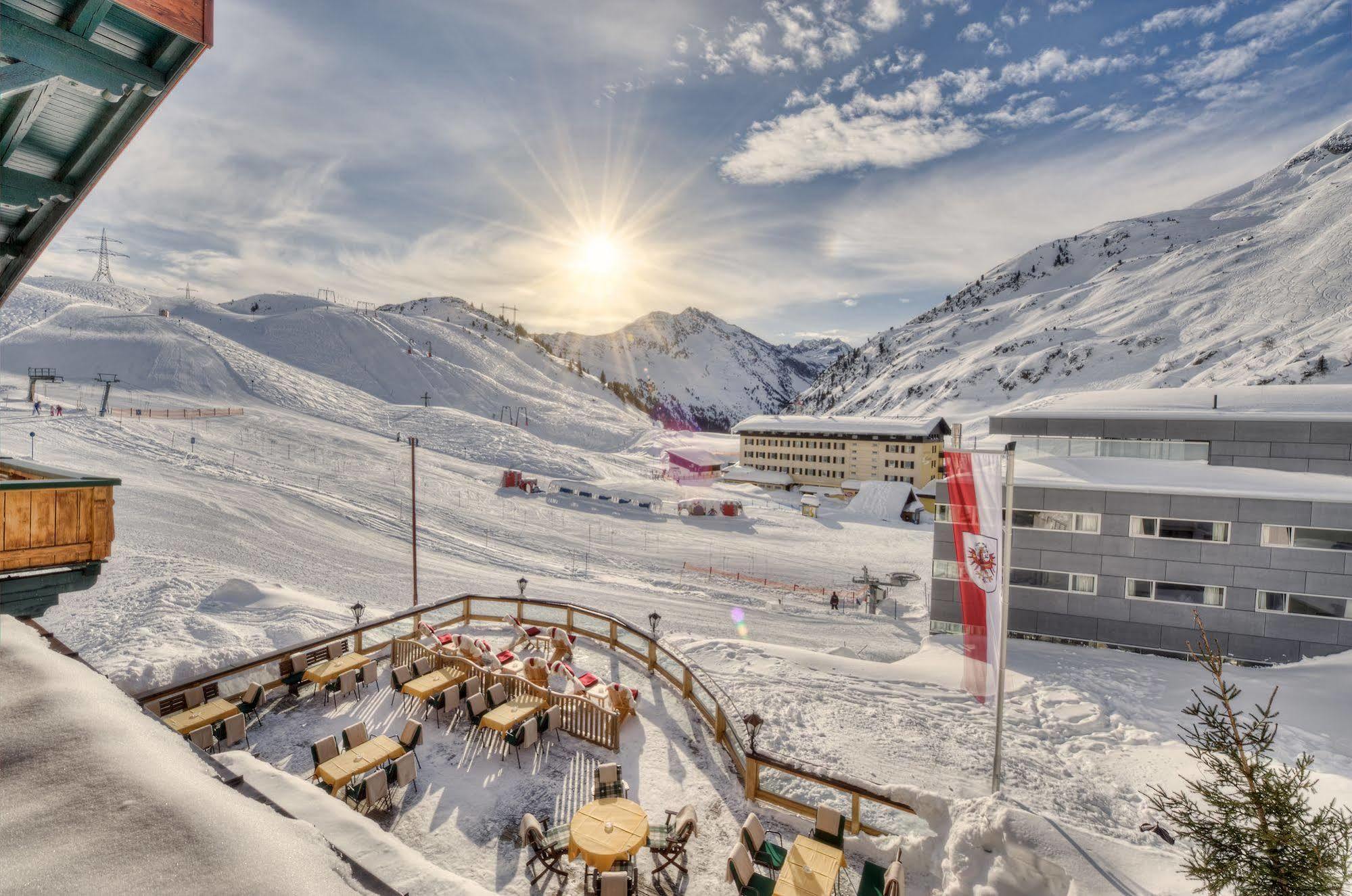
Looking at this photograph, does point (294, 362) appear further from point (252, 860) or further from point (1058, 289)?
point (1058, 289)

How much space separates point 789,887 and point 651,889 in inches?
76.0

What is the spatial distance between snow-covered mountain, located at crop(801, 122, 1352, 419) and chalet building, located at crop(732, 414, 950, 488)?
48728 millimetres

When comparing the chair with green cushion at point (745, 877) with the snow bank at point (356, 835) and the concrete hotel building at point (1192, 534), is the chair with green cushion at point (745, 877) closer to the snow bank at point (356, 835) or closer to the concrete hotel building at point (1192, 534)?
the snow bank at point (356, 835)

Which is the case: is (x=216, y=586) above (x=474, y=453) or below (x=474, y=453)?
below

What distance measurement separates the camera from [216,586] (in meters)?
20.1

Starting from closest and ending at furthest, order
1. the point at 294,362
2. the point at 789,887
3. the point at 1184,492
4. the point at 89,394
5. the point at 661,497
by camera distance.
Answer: the point at 789,887 → the point at 1184,492 → the point at 661,497 → the point at 89,394 → the point at 294,362

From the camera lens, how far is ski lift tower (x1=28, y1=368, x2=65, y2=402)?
1955 inches

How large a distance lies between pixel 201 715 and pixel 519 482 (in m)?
39.1

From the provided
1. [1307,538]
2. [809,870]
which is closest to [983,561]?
[809,870]

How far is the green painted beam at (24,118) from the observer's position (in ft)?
22.0

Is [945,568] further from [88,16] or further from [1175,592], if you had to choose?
[88,16]

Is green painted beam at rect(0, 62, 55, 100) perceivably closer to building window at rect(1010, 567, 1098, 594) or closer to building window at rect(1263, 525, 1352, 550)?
building window at rect(1010, 567, 1098, 594)

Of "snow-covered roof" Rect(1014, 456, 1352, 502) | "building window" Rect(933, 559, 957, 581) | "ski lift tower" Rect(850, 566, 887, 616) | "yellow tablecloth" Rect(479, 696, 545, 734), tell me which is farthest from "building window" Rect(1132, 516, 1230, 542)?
"yellow tablecloth" Rect(479, 696, 545, 734)

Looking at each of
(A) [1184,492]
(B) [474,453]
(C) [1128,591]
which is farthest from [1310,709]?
(B) [474,453]
